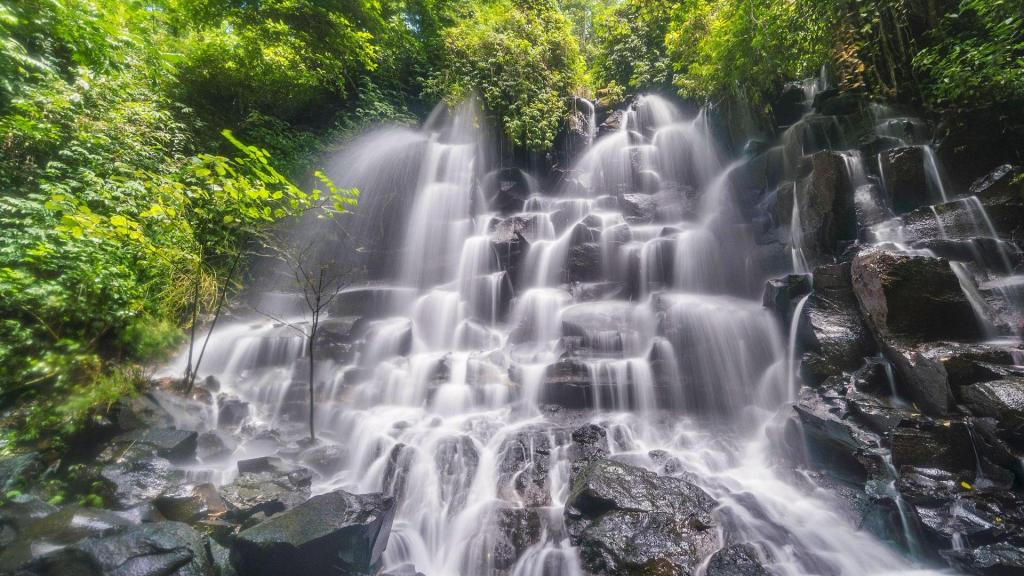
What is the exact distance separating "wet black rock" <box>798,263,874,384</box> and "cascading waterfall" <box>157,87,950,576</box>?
67 cm

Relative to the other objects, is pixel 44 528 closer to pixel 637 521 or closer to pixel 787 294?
pixel 637 521

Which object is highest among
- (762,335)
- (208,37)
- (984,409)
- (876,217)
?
(208,37)

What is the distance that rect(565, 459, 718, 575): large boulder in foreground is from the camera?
11.5 ft

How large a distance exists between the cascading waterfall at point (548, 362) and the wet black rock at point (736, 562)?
265mm

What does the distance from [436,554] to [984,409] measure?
628 cm

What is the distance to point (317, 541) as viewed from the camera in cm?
338

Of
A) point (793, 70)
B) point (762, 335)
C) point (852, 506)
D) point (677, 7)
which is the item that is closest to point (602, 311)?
point (762, 335)

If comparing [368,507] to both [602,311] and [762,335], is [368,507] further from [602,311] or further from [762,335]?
[762,335]

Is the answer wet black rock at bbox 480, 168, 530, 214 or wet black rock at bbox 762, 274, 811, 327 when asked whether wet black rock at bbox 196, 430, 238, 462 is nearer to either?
wet black rock at bbox 762, 274, 811, 327

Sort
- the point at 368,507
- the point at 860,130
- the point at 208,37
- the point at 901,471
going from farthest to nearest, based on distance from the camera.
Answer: the point at 208,37
the point at 860,130
the point at 901,471
the point at 368,507

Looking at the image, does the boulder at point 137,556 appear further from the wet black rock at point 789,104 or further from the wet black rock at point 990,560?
the wet black rock at point 789,104

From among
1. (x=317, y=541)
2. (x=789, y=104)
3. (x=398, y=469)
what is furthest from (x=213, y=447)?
(x=789, y=104)

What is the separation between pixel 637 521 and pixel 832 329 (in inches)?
175

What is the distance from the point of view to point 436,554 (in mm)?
4262
